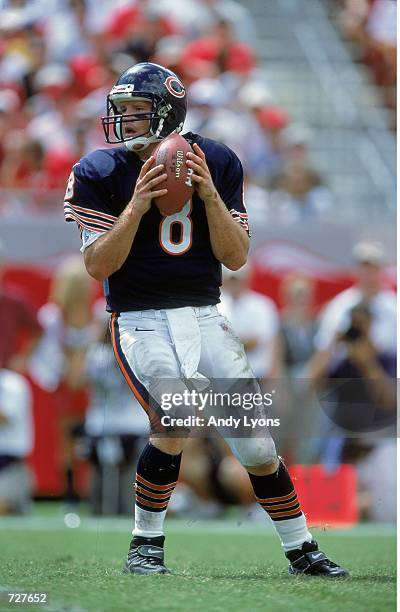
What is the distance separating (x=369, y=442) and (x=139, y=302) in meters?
2.62

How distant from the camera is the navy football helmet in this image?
3402mm

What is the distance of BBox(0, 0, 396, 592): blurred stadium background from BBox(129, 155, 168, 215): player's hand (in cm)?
234

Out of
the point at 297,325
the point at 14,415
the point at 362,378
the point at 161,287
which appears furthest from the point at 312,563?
the point at 297,325

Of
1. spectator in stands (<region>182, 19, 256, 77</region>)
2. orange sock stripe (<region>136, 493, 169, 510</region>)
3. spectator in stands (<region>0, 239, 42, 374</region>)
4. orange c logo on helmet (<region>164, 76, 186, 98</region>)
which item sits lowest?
orange sock stripe (<region>136, 493, 169, 510</region>)

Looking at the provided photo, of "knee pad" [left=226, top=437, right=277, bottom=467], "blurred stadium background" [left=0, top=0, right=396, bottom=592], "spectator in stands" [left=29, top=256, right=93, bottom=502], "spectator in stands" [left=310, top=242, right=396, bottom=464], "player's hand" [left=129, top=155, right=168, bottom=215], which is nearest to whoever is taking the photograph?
"player's hand" [left=129, top=155, right=168, bottom=215]

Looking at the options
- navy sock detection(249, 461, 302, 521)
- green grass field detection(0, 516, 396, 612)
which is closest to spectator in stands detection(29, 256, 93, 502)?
green grass field detection(0, 516, 396, 612)

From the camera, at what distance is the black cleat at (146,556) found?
11.1 feet

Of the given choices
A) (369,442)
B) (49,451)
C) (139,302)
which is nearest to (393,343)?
(369,442)

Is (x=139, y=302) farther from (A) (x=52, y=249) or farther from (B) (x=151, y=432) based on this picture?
(A) (x=52, y=249)

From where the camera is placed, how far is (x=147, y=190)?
3244 millimetres

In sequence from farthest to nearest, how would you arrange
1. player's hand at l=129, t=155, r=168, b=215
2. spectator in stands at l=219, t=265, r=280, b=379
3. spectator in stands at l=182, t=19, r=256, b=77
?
spectator in stands at l=182, t=19, r=256, b=77 → spectator in stands at l=219, t=265, r=280, b=379 → player's hand at l=129, t=155, r=168, b=215

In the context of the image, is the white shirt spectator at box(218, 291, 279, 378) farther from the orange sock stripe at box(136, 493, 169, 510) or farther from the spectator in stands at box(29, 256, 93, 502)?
the orange sock stripe at box(136, 493, 169, 510)

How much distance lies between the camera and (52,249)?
7031mm

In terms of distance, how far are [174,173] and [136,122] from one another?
28cm
